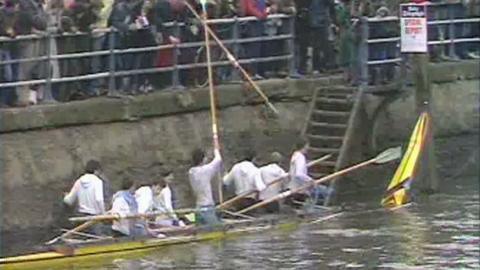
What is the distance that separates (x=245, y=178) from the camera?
24.0 meters

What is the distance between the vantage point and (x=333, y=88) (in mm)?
27500

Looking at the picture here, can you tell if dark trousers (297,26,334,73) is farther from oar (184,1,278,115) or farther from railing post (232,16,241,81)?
railing post (232,16,241,81)

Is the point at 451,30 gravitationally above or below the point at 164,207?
above

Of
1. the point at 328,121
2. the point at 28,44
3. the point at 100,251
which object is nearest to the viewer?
the point at 100,251

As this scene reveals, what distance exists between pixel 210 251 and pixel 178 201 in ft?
10.4

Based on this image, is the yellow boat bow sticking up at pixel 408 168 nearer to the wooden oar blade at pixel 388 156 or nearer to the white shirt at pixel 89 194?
the wooden oar blade at pixel 388 156

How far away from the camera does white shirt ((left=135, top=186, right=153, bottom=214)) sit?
2170cm

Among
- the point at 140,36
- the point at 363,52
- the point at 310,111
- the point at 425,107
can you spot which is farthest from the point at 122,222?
the point at 363,52

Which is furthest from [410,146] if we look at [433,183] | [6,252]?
[6,252]

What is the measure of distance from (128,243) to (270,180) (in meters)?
3.76

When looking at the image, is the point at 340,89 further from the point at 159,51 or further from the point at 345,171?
the point at 159,51

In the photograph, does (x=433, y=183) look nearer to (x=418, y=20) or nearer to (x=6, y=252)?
(x=418, y=20)

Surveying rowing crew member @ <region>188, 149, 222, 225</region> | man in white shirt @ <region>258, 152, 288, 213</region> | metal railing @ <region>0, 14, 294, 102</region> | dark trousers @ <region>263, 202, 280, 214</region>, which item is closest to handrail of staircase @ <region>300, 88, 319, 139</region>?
metal railing @ <region>0, 14, 294, 102</region>

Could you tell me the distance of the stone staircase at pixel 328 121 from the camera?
2670 centimetres
